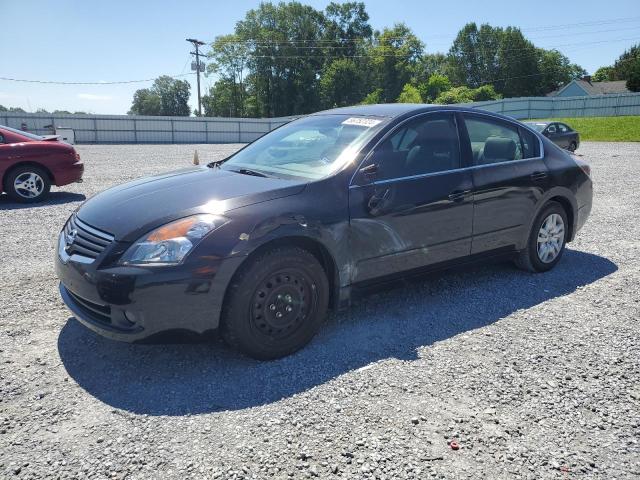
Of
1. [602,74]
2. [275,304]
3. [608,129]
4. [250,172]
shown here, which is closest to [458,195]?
[250,172]

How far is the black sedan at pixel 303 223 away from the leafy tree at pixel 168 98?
345 feet

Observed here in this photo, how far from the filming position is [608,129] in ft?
106

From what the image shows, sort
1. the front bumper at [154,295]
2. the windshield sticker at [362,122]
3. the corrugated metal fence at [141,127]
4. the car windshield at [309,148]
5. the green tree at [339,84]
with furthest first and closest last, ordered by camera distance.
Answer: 1. the green tree at [339,84]
2. the corrugated metal fence at [141,127]
3. the windshield sticker at [362,122]
4. the car windshield at [309,148]
5. the front bumper at [154,295]

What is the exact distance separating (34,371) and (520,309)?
12.0 ft

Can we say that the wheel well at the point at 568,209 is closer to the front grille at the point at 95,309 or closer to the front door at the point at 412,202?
the front door at the point at 412,202

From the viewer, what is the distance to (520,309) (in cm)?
434

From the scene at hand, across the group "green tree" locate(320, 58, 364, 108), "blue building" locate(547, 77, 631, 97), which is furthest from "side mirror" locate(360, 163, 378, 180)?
"blue building" locate(547, 77, 631, 97)

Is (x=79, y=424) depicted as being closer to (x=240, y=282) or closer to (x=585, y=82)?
(x=240, y=282)

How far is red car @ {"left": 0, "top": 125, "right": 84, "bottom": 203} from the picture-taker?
8930 mm

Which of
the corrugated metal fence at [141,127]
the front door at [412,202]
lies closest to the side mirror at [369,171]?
the front door at [412,202]

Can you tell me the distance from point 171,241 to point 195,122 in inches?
1346

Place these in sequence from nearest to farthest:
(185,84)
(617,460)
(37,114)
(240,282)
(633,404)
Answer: (617,460), (633,404), (240,282), (37,114), (185,84)

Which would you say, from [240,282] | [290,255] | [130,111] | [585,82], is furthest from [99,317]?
[130,111]

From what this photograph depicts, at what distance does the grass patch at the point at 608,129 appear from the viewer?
99.0 feet
